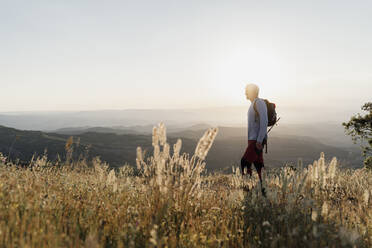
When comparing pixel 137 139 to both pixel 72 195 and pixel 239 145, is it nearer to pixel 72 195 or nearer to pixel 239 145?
pixel 239 145

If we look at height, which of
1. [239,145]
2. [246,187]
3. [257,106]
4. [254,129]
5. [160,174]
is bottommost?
→ [239,145]

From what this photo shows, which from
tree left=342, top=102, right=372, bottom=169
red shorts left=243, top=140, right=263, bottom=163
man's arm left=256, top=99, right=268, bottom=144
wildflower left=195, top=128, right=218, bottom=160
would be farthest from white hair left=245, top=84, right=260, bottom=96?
tree left=342, top=102, right=372, bottom=169

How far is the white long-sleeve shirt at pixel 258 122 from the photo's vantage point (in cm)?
514

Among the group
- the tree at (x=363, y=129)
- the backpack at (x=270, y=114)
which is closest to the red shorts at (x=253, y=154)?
the backpack at (x=270, y=114)

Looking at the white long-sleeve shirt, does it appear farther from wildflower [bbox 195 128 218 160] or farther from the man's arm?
wildflower [bbox 195 128 218 160]

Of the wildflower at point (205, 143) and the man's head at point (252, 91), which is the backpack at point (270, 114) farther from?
the wildflower at point (205, 143)

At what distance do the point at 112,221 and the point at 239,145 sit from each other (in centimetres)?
11193

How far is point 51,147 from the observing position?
5897cm

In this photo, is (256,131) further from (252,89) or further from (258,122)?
(252,89)

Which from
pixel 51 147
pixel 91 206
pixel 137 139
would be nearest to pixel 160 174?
pixel 91 206

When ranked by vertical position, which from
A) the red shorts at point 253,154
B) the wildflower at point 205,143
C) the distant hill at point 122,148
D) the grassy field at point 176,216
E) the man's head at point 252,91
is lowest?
the distant hill at point 122,148

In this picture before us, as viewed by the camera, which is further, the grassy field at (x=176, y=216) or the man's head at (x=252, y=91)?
the man's head at (x=252, y=91)

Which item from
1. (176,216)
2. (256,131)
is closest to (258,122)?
(256,131)

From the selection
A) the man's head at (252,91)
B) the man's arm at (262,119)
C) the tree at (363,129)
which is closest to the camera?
the man's arm at (262,119)
